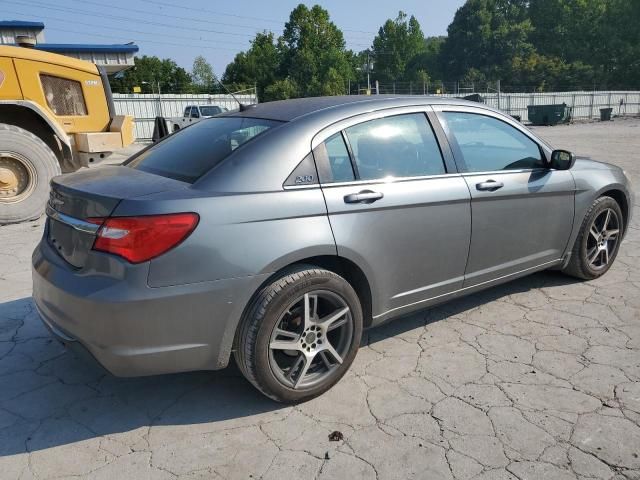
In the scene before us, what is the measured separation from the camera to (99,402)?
285 cm

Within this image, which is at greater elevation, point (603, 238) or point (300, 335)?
point (300, 335)

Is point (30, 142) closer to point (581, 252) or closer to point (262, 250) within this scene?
point (262, 250)

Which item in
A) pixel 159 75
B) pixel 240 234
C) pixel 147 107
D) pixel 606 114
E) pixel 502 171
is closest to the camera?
pixel 240 234

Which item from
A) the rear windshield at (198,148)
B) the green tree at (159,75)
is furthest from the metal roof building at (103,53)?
the green tree at (159,75)

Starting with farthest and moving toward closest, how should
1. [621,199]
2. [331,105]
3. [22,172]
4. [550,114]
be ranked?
1. [550,114]
2. [22,172]
3. [621,199]
4. [331,105]

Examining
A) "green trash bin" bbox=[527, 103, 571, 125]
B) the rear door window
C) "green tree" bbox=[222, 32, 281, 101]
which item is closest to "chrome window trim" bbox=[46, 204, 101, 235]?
the rear door window

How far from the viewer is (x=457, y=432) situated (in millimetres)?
2516

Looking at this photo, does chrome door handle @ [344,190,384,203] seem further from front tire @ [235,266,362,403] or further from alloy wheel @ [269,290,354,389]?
alloy wheel @ [269,290,354,389]

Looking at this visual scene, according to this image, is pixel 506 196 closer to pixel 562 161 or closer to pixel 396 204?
pixel 562 161

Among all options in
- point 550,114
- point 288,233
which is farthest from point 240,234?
point 550,114

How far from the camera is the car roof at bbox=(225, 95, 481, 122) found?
3020mm

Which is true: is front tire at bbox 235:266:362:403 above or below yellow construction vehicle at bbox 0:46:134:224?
below

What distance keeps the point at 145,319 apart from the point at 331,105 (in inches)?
64.8

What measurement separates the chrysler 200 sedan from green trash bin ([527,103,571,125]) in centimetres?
3033
